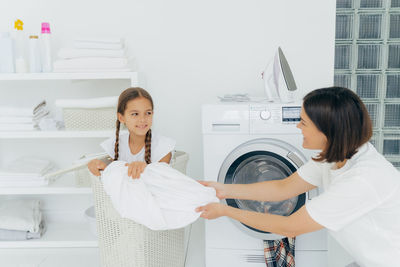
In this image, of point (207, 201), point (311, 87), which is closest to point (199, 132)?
point (311, 87)

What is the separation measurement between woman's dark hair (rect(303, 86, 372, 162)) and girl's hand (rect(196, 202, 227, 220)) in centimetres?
42

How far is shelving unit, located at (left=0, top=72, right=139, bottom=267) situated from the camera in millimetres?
2150

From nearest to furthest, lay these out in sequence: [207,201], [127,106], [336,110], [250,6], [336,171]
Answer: [336,110] → [336,171] → [207,201] → [127,106] → [250,6]

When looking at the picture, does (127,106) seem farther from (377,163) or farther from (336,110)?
(377,163)

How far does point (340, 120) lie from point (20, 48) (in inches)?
Answer: 79.6

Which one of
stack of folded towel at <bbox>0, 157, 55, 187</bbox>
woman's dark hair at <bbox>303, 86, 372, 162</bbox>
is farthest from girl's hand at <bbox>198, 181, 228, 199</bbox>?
stack of folded towel at <bbox>0, 157, 55, 187</bbox>

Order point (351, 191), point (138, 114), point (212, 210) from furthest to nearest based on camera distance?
point (138, 114) < point (212, 210) < point (351, 191)

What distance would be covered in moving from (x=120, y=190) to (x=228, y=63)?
1.35m

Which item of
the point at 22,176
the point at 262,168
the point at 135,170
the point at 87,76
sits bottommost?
the point at 22,176

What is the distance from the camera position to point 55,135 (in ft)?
7.13

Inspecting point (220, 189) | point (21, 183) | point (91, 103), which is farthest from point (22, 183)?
point (220, 189)

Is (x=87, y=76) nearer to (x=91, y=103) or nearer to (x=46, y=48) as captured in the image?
(x=91, y=103)

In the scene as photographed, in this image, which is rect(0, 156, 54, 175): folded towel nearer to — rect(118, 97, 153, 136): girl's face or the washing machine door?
rect(118, 97, 153, 136): girl's face

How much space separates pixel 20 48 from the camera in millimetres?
2426
